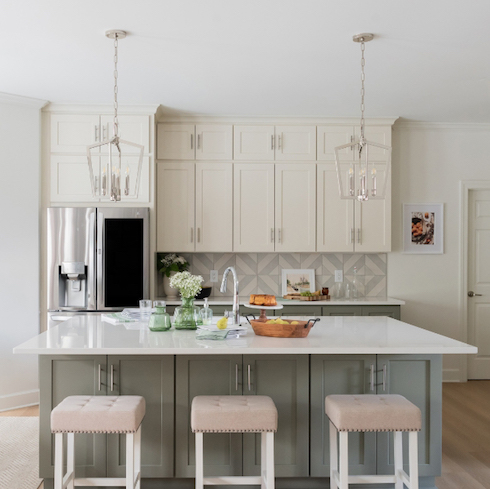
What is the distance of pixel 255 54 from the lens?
3.46m

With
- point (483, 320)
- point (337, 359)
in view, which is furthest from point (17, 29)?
point (483, 320)

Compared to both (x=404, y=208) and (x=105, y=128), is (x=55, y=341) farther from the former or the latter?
(x=404, y=208)

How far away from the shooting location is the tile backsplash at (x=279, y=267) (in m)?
5.31

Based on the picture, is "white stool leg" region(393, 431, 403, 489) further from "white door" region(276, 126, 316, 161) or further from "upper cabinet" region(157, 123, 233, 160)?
"upper cabinet" region(157, 123, 233, 160)

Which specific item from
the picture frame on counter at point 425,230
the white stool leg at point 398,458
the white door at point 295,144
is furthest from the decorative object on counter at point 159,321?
the picture frame on counter at point 425,230

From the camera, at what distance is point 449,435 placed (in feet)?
12.4

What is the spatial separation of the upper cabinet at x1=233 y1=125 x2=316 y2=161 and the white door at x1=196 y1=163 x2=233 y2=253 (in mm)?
238

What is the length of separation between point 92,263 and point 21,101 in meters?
1.52

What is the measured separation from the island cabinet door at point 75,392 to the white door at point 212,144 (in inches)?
106

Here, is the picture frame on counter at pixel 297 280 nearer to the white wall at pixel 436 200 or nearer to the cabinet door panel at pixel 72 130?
the white wall at pixel 436 200

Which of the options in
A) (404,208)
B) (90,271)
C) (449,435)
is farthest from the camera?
(404,208)

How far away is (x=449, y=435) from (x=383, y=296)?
179cm

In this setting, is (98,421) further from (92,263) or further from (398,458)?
(92,263)

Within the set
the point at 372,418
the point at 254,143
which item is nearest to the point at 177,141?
the point at 254,143
